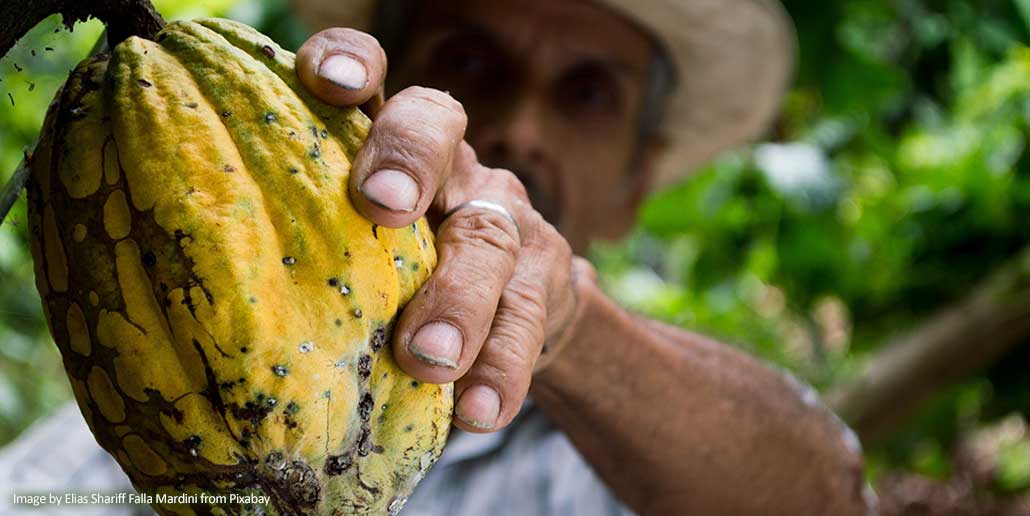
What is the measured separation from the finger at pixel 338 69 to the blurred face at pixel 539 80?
1387 mm

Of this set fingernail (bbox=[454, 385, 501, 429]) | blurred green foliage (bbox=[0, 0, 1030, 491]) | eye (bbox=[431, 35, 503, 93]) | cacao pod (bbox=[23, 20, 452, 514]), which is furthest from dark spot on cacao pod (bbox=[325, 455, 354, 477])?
blurred green foliage (bbox=[0, 0, 1030, 491])

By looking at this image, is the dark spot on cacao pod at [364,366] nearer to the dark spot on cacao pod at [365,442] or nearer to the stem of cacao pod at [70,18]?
the dark spot on cacao pod at [365,442]

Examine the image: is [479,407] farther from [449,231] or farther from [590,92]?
[590,92]

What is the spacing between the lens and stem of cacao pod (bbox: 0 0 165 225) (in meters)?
0.63

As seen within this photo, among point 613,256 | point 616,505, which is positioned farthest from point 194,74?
point 613,256

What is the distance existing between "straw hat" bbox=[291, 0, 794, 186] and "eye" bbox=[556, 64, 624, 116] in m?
0.16

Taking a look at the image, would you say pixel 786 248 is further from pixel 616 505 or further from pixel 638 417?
pixel 638 417

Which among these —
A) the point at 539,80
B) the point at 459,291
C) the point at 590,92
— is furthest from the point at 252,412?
the point at 590,92

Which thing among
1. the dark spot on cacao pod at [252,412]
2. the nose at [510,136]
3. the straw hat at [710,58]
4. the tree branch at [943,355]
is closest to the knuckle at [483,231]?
the dark spot on cacao pod at [252,412]

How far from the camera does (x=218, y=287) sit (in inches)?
25.7

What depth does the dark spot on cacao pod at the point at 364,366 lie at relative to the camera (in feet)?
2.31

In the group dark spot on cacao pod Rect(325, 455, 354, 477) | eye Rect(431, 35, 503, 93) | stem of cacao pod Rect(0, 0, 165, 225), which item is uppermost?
stem of cacao pod Rect(0, 0, 165, 225)

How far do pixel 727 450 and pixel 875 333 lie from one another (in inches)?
61.8

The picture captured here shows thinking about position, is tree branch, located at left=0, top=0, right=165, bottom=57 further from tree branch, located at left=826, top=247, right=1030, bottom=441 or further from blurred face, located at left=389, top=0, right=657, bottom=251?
tree branch, located at left=826, top=247, right=1030, bottom=441
